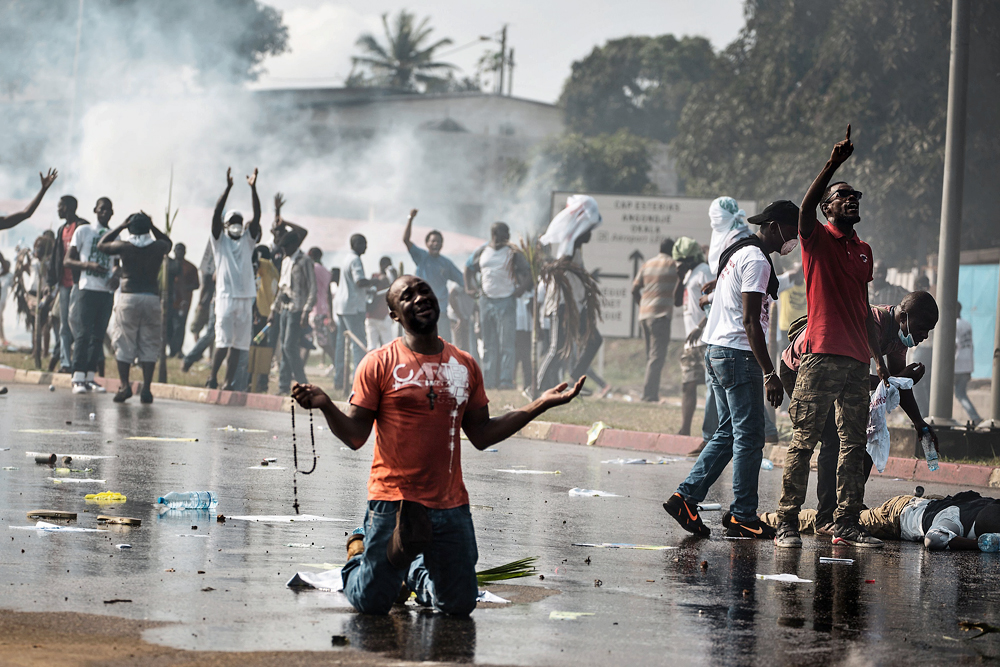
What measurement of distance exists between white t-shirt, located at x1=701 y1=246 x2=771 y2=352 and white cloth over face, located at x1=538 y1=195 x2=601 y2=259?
990 cm

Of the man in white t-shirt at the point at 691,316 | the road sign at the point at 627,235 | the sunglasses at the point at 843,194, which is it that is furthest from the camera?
the road sign at the point at 627,235

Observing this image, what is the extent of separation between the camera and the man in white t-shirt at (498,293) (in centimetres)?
1789

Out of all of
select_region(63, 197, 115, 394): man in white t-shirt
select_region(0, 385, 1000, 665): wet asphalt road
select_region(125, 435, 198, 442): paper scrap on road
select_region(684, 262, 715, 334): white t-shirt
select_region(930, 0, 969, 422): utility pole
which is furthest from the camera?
select_region(63, 197, 115, 394): man in white t-shirt

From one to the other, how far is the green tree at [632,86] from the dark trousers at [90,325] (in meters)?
38.0

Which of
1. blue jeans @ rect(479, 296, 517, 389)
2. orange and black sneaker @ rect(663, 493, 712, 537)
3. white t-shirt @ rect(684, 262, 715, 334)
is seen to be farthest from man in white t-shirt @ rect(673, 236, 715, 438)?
orange and black sneaker @ rect(663, 493, 712, 537)

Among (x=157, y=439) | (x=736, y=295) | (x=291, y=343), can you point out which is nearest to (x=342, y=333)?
(x=291, y=343)

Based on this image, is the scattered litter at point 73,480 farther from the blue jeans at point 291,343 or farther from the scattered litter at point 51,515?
the blue jeans at point 291,343

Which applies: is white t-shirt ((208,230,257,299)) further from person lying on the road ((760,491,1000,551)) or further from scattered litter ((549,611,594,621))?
scattered litter ((549,611,594,621))

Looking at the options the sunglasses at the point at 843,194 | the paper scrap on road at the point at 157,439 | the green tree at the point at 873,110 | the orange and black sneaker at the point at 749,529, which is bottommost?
the orange and black sneaker at the point at 749,529

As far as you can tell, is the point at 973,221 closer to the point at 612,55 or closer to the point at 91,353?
the point at 91,353

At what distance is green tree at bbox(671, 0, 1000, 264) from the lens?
25.5m

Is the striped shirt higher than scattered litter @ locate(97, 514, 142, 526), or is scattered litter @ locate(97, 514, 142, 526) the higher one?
the striped shirt

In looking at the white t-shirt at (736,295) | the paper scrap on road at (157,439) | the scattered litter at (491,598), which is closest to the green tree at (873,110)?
the paper scrap on road at (157,439)

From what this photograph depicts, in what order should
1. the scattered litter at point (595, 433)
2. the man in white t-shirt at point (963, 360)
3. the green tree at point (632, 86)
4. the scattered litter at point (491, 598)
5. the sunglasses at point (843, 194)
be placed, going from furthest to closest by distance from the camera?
the green tree at point (632, 86) < the man in white t-shirt at point (963, 360) < the scattered litter at point (595, 433) < the sunglasses at point (843, 194) < the scattered litter at point (491, 598)
